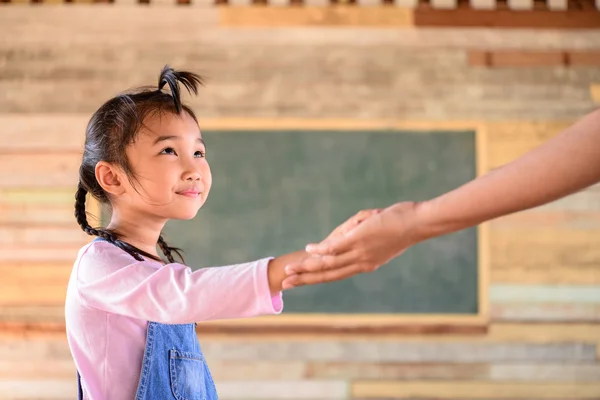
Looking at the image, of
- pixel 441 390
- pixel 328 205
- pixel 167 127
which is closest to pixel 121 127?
pixel 167 127

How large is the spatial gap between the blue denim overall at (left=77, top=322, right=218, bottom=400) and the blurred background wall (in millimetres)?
1942

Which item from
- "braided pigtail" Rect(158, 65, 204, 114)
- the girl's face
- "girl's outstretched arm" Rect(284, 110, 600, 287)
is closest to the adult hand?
"girl's outstretched arm" Rect(284, 110, 600, 287)

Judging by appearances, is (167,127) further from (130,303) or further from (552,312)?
(552,312)

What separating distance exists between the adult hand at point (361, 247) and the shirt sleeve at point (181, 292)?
2.0 inches

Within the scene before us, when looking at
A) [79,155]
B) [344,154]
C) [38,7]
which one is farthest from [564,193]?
[38,7]

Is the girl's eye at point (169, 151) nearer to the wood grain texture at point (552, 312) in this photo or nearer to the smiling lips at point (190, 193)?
the smiling lips at point (190, 193)

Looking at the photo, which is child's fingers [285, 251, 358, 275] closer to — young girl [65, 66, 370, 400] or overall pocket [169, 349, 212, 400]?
young girl [65, 66, 370, 400]

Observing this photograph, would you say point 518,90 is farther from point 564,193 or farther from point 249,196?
point 564,193

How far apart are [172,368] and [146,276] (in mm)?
209

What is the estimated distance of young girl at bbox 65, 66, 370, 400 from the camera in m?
1.11

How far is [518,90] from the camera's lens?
348cm

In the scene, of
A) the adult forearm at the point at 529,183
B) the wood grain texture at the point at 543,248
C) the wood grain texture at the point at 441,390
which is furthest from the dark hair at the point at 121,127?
the wood grain texture at the point at 543,248

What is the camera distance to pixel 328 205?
3400 mm

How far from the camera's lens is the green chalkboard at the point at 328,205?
133 inches
